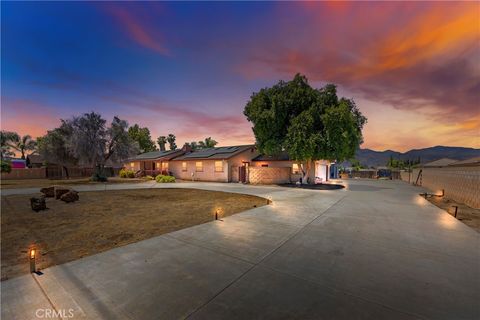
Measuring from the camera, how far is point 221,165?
24688 mm

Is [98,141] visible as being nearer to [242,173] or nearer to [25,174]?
[242,173]

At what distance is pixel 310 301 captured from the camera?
2.73m

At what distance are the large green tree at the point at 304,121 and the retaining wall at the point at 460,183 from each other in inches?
266

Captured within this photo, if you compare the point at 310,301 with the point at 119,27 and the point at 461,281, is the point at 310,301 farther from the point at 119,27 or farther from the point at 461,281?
the point at 119,27

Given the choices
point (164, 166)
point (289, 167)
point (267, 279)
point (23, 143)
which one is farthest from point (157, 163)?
point (23, 143)

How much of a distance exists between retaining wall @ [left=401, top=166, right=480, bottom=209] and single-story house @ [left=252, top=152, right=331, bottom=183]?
33.0 ft

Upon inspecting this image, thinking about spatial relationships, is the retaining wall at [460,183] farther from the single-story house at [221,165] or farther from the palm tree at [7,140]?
the palm tree at [7,140]

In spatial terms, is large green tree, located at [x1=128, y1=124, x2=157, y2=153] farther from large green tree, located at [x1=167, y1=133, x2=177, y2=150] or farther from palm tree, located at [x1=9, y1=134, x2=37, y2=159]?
palm tree, located at [x1=9, y1=134, x2=37, y2=159]

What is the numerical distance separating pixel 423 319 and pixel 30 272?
627cm

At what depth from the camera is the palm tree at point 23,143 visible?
53.6 metres

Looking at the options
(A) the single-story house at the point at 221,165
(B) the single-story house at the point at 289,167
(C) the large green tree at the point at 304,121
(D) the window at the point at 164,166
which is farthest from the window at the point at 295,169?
(D) the window at the point at 164,166

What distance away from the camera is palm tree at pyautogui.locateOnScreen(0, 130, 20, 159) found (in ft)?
169

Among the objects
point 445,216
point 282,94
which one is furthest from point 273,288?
point 282,94

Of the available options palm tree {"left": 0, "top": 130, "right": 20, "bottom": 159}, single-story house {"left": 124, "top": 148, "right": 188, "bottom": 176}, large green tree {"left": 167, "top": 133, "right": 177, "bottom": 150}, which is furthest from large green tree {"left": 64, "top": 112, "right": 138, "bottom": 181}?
palm tree {"left": 0, "top": 130, "right": 20, "bottom": 159}
